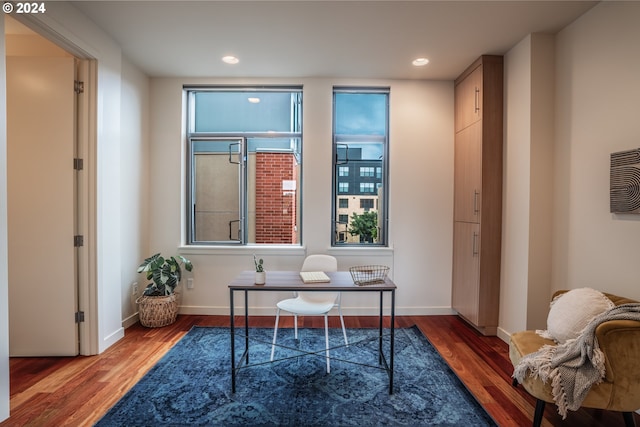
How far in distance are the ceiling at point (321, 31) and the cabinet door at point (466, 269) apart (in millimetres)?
1815

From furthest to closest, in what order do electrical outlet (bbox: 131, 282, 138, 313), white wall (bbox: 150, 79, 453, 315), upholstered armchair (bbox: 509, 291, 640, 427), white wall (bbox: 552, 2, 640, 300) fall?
white wall (bbox: 150, 79, 453, 315)
electrical outlet (bbox: 131, 282, 138, 313)
white wall (bbox: 552, 2, 640, 300)
upholstered armchair (bbox: 509, 291, 640, 427)

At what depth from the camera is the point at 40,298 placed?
2.60m

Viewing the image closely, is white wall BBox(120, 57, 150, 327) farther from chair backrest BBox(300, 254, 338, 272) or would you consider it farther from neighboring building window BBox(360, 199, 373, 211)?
neighboring building window BBox(360, 199, 373, 211)

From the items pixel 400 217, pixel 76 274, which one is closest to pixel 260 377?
pixel 76 274

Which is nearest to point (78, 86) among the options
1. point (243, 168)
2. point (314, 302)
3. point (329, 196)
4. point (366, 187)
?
point (243, 168)

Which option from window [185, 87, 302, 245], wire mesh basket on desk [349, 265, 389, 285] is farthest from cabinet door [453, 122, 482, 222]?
window [185, 87, 302, 245]

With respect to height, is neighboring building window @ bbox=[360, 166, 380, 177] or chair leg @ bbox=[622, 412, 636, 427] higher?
neighboring building window @ bbox=[360, 166, 380, 177]

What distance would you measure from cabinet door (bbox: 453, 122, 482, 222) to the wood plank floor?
1278 mm

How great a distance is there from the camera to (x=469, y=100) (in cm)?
333

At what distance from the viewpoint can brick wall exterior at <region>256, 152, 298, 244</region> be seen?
3848mm

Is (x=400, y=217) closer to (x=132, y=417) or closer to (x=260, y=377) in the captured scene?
(x=260, y=377)

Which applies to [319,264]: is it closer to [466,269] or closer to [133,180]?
[466,269]

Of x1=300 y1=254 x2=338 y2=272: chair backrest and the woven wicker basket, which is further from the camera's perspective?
the woven wicker basket

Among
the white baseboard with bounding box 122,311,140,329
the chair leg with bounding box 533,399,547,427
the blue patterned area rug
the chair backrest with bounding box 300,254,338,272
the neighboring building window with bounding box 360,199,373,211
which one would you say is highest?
the neighboring building window with bounding box 360,199,373,211
